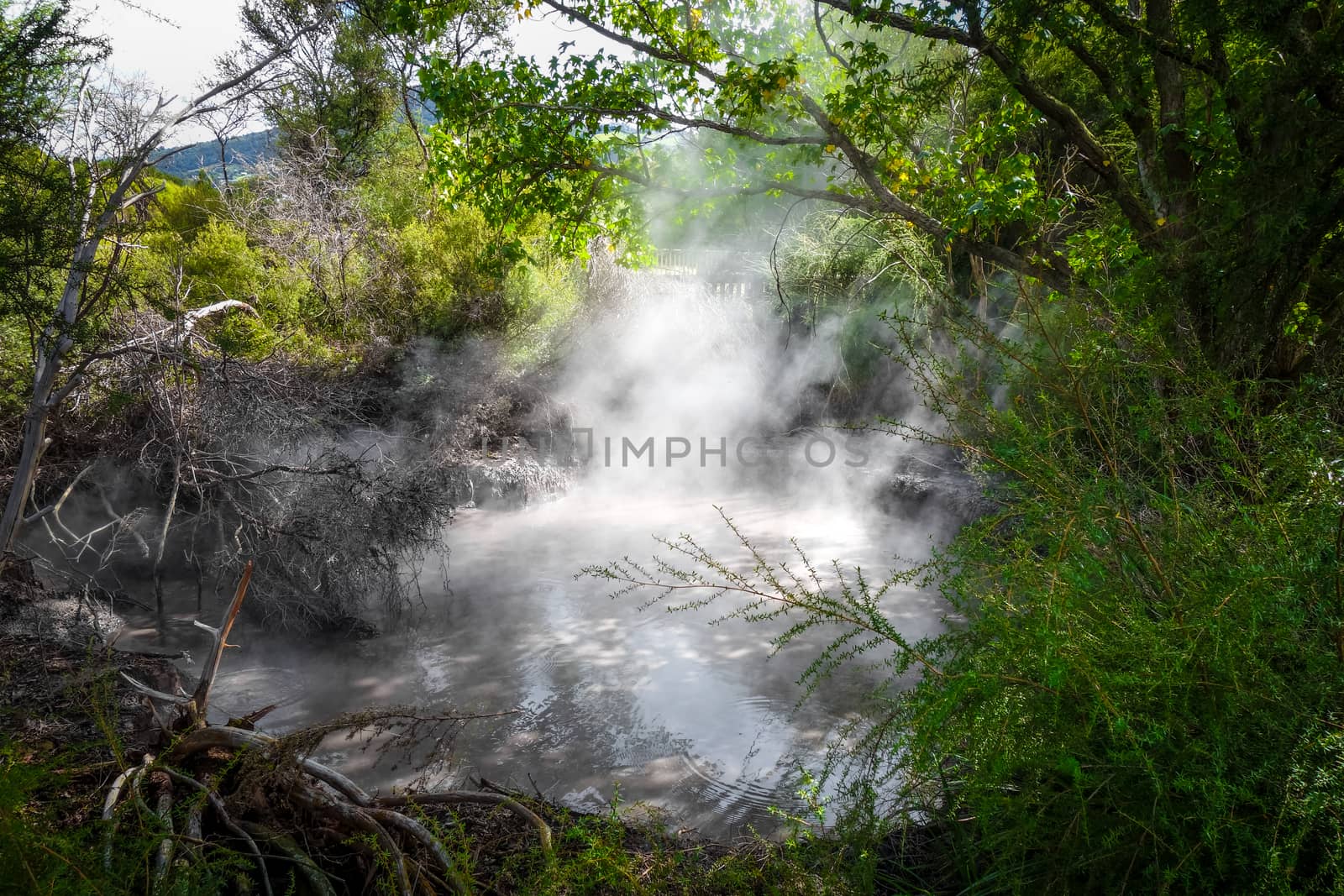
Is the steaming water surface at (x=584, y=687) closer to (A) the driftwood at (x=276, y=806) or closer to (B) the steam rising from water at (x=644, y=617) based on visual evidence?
(B) the steam rising from water at (x=644, y=617)

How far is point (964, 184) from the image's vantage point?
5.64 meters

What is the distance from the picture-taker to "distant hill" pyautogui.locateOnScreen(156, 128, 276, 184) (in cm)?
476

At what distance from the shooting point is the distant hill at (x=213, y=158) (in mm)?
4759

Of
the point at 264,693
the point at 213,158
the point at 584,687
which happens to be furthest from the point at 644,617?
the point at 213,158

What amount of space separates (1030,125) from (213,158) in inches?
309

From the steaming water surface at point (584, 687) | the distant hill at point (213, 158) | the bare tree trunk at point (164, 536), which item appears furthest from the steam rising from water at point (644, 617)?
the distant hill at point (213, 158)

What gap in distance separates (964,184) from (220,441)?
234 inches

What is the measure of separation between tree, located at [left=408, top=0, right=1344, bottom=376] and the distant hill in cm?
181

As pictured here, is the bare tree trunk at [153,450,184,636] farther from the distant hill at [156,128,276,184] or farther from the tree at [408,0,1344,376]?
the tree at [408,0,1344,376]

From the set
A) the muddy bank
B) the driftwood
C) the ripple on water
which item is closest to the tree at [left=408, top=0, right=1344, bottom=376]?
the muddy bank

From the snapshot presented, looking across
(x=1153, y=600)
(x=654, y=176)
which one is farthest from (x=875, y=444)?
(x=1153, y=600)

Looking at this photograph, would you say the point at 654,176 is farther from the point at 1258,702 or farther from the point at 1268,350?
the point at 1258,702

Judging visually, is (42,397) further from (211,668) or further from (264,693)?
(264,693)

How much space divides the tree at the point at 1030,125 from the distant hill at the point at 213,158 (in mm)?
1813
